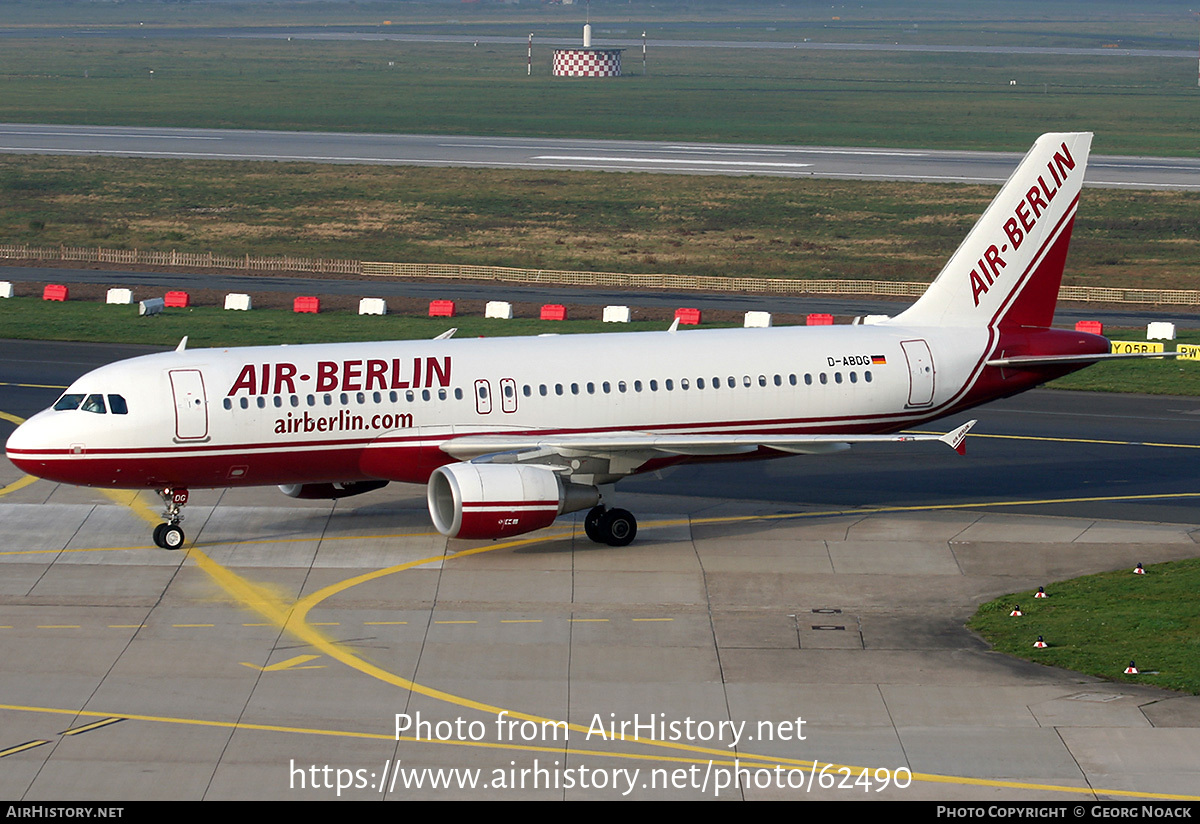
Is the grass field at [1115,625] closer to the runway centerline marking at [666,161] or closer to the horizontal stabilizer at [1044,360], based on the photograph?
the horizontal stabilizer at [1044,360]

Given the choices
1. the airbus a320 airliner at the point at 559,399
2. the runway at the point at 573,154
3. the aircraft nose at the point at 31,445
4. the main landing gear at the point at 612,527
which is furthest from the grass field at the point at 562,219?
the aircraft nose at the point at 31,445

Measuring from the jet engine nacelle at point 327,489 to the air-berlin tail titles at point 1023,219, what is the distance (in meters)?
18.4

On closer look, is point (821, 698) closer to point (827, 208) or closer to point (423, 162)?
point (827, 208)

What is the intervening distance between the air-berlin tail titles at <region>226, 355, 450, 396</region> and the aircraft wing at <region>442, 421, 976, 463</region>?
192 centimetres

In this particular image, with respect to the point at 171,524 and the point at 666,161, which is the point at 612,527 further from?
the point at 666,161

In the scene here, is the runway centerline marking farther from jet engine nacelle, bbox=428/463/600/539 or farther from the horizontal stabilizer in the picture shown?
jet engine nacelle, bbox=428/463/600/539

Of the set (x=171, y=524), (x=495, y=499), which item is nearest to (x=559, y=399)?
(x=495, y=499)

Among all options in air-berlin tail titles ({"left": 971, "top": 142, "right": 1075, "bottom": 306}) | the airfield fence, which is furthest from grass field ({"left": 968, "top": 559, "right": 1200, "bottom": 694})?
the airfield fence

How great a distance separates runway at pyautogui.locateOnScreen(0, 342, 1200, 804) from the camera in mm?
25906

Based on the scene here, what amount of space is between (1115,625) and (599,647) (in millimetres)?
11577

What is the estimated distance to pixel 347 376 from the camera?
128 ft

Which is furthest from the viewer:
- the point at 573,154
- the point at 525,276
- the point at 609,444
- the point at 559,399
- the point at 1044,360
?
the point at 573,154

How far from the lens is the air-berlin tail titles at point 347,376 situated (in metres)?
38.3
